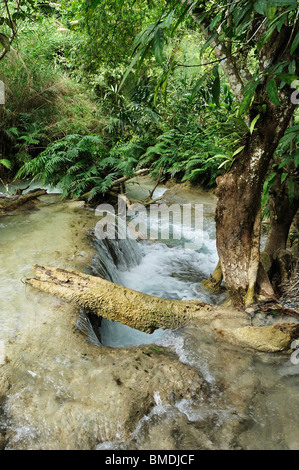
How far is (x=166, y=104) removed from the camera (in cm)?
366

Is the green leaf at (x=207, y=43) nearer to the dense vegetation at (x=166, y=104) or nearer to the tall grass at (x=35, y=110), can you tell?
the dense vegetation at (x=166, y=104)

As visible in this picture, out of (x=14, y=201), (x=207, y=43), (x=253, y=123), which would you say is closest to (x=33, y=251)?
(x=14, y=201)

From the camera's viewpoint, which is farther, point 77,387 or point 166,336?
point 166,336

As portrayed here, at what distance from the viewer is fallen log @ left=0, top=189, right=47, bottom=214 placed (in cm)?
519

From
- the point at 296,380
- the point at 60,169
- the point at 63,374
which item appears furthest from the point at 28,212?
the point at 296,380

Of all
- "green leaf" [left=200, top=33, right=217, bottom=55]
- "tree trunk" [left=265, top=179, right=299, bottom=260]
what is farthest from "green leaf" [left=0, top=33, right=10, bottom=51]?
"tree trunk" [left=265, top=179, right=299, bottom=260]

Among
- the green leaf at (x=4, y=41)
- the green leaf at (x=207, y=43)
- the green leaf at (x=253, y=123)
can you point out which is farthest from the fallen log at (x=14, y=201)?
the green leaf at (x=207, y=43)

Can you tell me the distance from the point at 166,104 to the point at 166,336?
2631 mm

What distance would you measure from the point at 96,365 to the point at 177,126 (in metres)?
8.64

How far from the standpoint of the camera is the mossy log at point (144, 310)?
2.63 meters

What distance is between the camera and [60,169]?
20.8ft

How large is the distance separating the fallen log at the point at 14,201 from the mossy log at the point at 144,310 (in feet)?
9.40

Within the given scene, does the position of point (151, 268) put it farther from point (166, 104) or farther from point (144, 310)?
point (166, 104)

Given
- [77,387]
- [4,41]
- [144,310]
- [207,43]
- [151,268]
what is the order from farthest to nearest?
[151,268], [144,310], [4,41], [77,387], [207,43]
